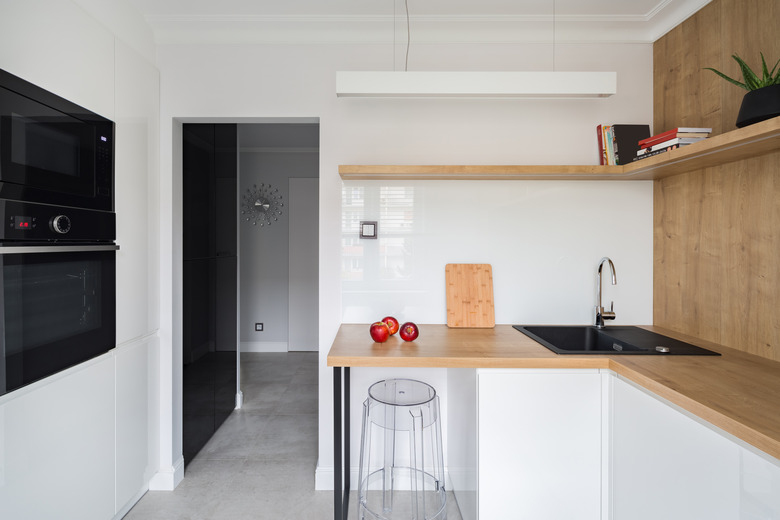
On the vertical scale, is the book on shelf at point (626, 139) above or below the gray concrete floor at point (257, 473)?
above

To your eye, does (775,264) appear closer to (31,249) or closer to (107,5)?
(31,249)

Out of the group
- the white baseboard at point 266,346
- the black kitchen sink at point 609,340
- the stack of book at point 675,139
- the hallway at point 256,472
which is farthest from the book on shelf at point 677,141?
the white baseboard at point 266,346

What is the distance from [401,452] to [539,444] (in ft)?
3.09

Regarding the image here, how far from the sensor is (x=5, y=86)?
4.02 ft

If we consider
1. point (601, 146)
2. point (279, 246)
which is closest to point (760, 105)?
point (601, 146)

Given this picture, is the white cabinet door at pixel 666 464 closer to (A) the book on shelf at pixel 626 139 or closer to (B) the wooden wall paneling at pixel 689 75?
(A) the book on shelf at pixel 626 139

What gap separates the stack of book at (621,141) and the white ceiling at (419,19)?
543 millimetres

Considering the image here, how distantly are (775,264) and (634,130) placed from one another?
948 millimetres

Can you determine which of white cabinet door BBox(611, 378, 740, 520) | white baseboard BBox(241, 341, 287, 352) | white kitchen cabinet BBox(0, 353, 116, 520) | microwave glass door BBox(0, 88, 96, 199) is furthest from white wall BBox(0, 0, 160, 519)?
white baseboard BBox(241, 341, 287, 352)

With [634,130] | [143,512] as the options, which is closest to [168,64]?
[143,512]

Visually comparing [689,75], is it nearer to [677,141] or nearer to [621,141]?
[621,141]

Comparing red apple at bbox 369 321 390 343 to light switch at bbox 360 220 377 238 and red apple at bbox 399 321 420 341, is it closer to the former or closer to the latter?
red apple at bbox 399 321 420 341

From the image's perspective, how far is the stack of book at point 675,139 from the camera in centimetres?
163

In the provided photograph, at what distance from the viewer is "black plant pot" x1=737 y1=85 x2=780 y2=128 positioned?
1.28 metres
